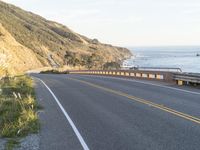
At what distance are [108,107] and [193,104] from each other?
3272 mm

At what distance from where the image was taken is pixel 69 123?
1419 cm

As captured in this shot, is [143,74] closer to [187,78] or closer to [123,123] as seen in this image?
[187,78]

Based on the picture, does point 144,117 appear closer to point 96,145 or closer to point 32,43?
point 96,145

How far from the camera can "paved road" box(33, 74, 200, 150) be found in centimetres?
1068

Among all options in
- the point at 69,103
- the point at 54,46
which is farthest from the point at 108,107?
the point at 54,46

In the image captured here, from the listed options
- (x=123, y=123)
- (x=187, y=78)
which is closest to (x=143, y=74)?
(x=187, y=78)

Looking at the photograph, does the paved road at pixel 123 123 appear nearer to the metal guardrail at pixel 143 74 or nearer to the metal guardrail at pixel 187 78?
the metal guardrail at pixel 187 78

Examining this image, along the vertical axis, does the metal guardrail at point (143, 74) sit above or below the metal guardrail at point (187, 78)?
below

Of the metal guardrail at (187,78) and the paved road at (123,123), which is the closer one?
the paved road at (123,123)

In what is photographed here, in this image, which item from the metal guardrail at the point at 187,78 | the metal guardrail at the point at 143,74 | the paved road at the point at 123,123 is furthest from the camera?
the metal guardrail at the point at 143,74

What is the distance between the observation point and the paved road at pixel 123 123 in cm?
1068

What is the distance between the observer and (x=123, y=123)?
1369cm

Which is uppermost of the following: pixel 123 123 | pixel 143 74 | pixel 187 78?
pixel 187 78

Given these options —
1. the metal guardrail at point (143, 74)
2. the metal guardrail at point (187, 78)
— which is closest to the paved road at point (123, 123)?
the metal guardrail at point (187, 78)
